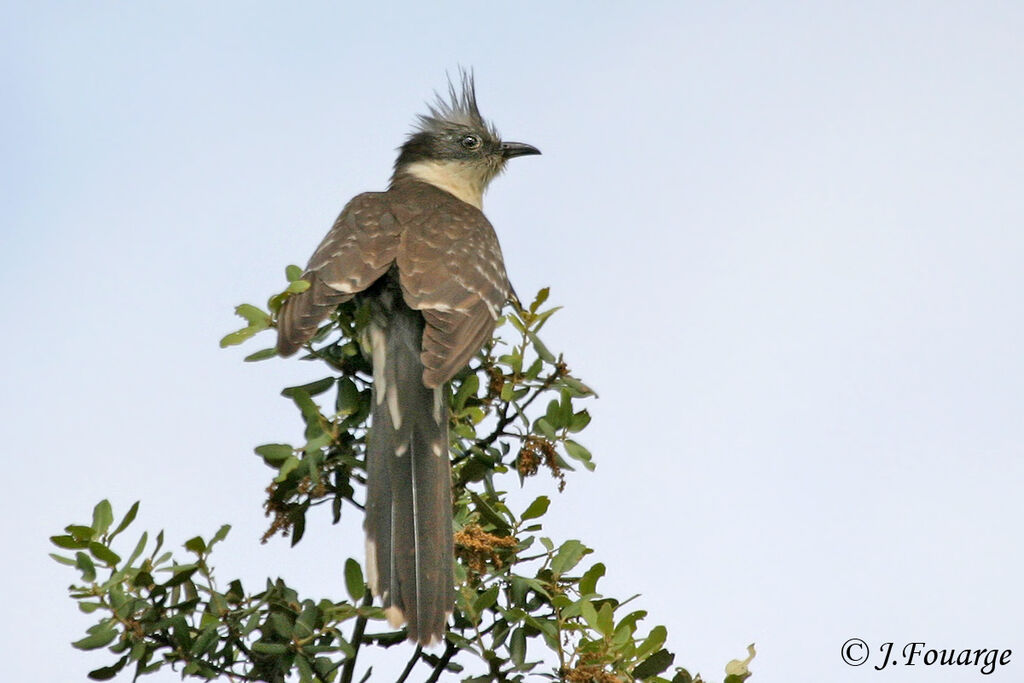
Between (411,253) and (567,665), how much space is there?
166 centimetres

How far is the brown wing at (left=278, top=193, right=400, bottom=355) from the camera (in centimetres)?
338

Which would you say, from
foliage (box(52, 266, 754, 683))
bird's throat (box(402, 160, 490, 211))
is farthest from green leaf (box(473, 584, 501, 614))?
bird's throat (box(402, 160, 490, 211))

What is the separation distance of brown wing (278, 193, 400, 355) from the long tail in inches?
9.2

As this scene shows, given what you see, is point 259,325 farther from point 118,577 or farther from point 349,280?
point 118,577

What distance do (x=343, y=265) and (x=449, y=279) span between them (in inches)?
14.5

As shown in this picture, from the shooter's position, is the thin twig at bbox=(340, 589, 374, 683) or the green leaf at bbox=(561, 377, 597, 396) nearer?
the thin twig at bbox=(340, 589, 374, 683)

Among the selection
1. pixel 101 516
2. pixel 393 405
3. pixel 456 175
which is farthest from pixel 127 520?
pixel 456 175

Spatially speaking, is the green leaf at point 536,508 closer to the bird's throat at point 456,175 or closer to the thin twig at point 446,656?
the thin twig at point 446,656

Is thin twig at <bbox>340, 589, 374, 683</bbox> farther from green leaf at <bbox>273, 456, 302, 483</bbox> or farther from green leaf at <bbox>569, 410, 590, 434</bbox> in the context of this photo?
green leaf at <bbox>569, 410, 590, 434</bbox>

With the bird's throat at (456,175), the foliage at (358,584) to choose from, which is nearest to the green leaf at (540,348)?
the foliage at (358,584)

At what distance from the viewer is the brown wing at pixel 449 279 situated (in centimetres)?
369

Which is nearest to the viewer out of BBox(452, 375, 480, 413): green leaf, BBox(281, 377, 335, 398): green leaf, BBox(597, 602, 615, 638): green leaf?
BBox(597, 602, 615, 638): green leaf

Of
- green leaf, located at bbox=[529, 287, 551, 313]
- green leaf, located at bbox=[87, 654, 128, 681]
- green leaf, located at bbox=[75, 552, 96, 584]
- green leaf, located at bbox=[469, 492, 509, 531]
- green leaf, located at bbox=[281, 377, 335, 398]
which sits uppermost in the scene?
green leaf, located at bbox=[529, 287, 551, 313]

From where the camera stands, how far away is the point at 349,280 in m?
3.84
